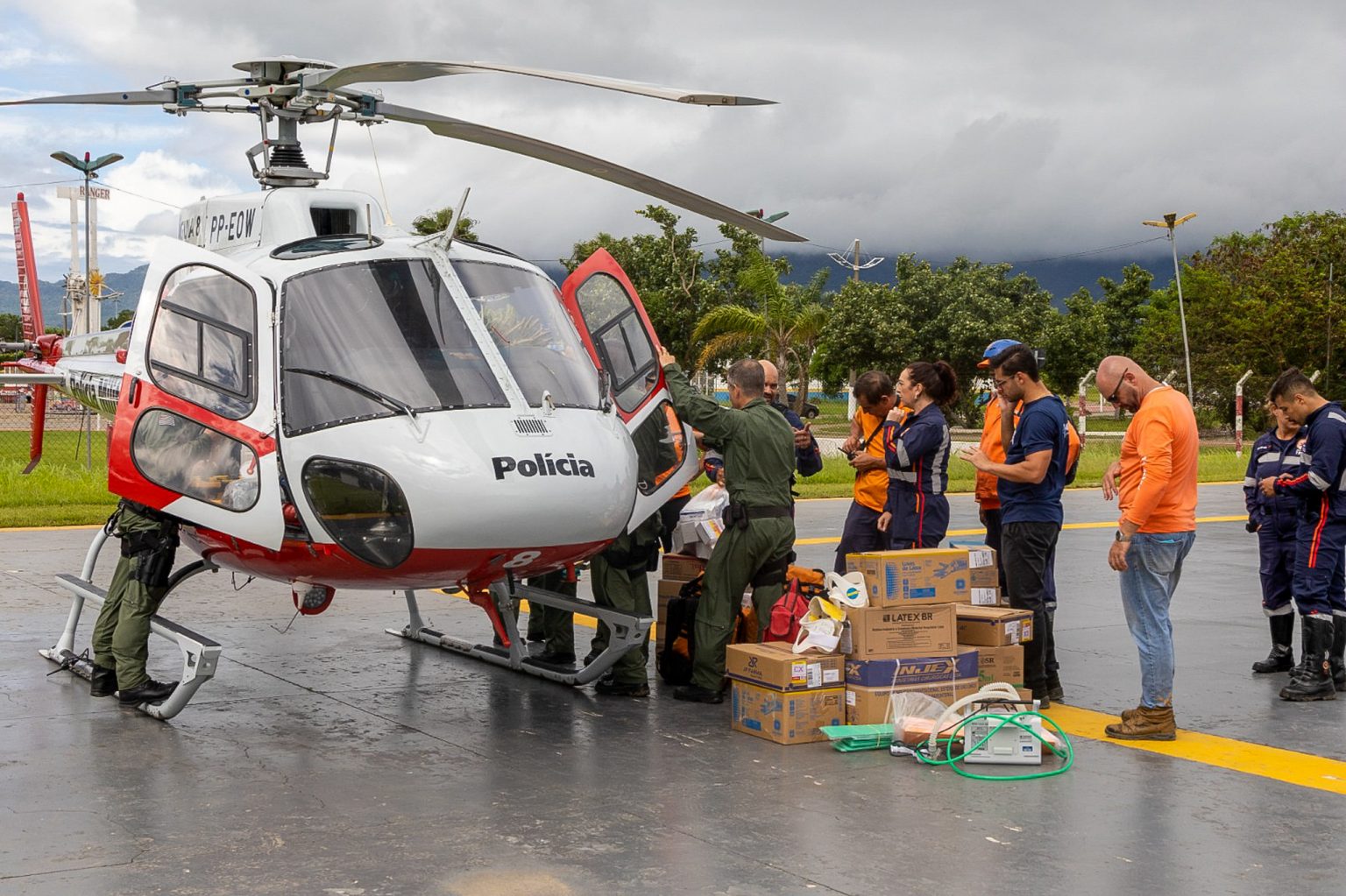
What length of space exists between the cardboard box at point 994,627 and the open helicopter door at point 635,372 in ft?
5.89

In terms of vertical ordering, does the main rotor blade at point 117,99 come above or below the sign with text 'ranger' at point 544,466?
above

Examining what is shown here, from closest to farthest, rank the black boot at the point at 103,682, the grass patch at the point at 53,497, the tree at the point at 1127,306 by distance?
the black boot at the point at 103,682 → the grass patch at the point at 53,497 → the tree at the point at 1127,306

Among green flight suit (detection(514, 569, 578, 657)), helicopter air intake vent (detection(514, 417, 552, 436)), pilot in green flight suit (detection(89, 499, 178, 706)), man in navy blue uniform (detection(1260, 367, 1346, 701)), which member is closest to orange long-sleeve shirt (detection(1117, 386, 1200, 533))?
man in navy blue uniform (detection(1260, 367, 1346, 701))

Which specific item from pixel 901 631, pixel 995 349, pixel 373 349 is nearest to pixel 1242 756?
pixel 901 631

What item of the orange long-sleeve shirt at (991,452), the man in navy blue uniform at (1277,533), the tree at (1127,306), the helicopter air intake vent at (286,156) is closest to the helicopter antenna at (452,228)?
the helicopter air intake vent at (286,156)

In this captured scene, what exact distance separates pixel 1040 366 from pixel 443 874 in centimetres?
487

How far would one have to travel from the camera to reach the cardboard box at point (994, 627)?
7.26m

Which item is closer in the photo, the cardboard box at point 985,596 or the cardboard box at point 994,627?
the cardboard box at point 994,627

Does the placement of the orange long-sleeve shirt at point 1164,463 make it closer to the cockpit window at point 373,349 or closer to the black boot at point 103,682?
the cockpit window at point 373,349

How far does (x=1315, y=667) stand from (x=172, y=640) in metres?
6.51

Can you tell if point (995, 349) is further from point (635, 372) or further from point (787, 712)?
point (787, 712)

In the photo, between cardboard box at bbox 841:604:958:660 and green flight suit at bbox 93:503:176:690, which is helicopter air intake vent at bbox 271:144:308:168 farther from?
cardboard box at bbox 841:604:958:660

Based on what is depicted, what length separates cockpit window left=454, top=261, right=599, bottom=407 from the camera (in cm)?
662

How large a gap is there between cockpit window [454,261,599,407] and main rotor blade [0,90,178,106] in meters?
2.40
